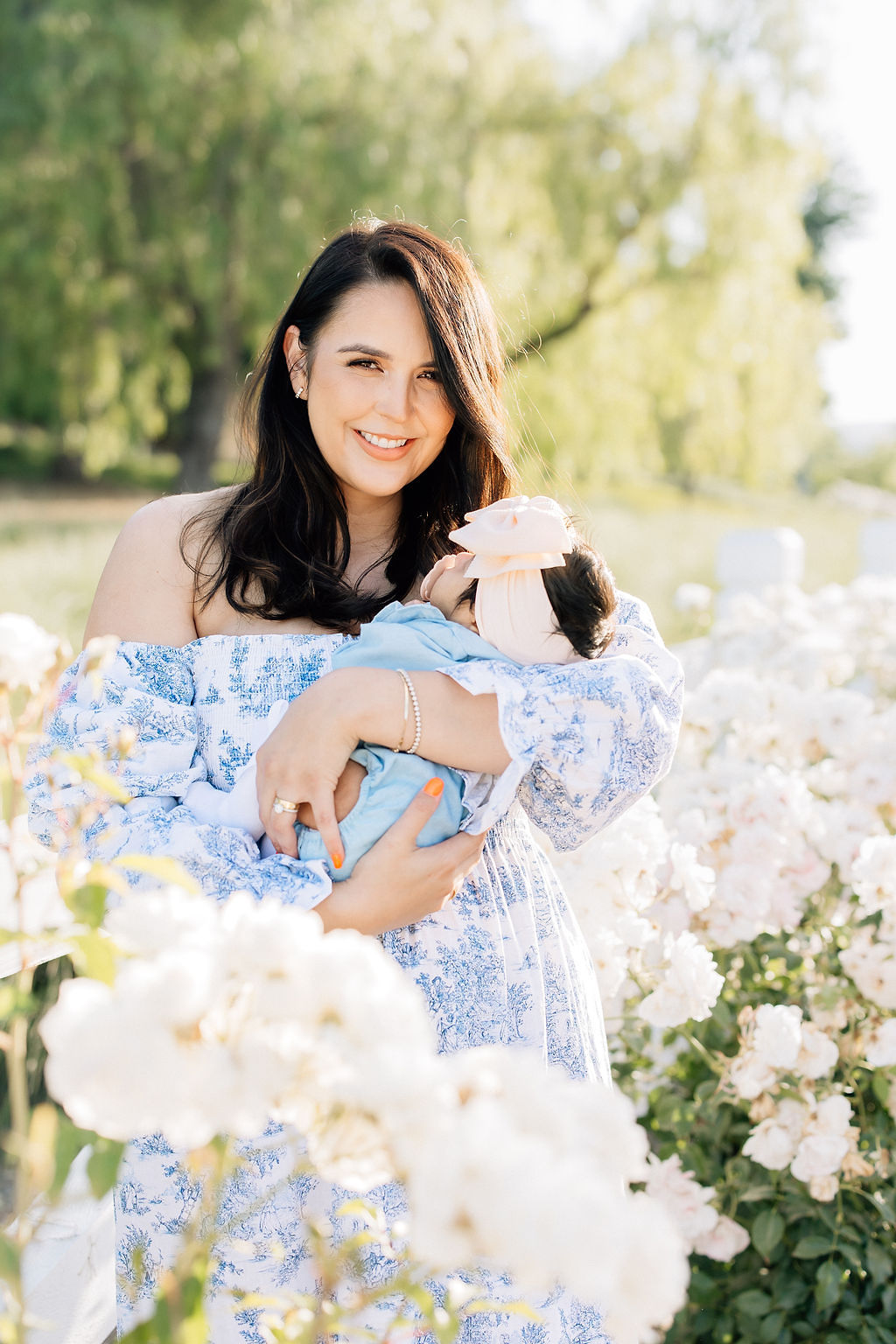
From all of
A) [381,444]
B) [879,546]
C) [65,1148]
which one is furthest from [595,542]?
[879,546]

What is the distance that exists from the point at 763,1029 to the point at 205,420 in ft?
43.6

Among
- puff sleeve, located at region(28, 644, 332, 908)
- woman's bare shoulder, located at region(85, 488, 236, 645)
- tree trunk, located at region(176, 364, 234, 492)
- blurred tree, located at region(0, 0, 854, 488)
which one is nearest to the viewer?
puff sleeve, located at region(28, 644, 332, 908)

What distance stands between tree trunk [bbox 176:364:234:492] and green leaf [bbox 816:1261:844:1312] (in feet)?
41.7

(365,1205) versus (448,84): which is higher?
(448,84)

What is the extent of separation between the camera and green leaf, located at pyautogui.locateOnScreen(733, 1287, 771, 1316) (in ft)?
6.30

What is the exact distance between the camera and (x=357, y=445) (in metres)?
1.72

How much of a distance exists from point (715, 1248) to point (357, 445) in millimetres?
1491

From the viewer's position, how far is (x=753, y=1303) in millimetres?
1924

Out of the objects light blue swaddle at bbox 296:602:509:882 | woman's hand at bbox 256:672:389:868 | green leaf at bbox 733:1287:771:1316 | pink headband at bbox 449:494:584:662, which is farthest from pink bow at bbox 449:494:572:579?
green leaf at bbox 733:1287:771:1316

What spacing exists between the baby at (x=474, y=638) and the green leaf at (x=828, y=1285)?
3.44ft

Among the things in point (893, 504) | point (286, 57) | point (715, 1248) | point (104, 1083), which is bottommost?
point (893, 504)

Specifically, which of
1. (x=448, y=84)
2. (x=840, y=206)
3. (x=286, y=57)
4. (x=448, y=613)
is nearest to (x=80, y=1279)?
(x=448, y=613)

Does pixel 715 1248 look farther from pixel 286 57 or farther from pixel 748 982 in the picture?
pixel 286 57

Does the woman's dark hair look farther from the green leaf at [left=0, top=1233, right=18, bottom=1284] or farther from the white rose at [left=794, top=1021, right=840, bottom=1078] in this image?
the green leaf at [left=0, top=1233, right=18, bottom=1284]
